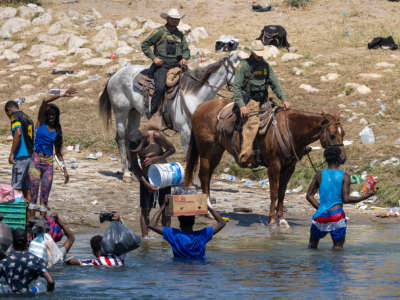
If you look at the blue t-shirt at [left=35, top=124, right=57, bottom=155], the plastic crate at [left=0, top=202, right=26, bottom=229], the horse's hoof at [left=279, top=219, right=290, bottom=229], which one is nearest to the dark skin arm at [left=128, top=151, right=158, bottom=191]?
the blue t-shirt at [left=35, top=124, right=57, bottom=155]

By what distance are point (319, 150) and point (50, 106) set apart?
7.52m

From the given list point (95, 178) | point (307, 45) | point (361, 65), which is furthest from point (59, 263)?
point (307, 45)

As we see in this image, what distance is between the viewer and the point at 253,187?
15938 mm

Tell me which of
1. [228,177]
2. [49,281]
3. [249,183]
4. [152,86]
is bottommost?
[228,177]

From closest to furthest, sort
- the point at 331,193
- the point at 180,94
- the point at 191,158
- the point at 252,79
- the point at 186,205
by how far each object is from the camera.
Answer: the point at 186,205
the point at 331,193
the point at 252,79
the point at 191,158
the point at 180,94

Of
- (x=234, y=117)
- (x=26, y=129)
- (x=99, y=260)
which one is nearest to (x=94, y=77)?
(x=234, y=117)

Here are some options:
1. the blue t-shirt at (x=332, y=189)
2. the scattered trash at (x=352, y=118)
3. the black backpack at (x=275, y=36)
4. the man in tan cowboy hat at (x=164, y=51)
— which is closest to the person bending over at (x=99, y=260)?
the blue t-shirt at (x=332, y=189)

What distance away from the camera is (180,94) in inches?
579

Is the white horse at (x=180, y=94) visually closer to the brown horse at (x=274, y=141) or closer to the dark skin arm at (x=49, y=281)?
the brown horse at (x=274, y=141)

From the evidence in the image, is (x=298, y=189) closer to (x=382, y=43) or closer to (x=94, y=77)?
(x=94, y=77)

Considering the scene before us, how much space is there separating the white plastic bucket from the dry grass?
18.1ft

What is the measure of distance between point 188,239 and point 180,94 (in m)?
5.91

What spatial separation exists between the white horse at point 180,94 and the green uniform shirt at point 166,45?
468mm

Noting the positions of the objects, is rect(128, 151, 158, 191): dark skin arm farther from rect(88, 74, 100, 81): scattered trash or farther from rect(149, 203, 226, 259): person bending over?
rect(88, 74, 100, 81): scattered trash
